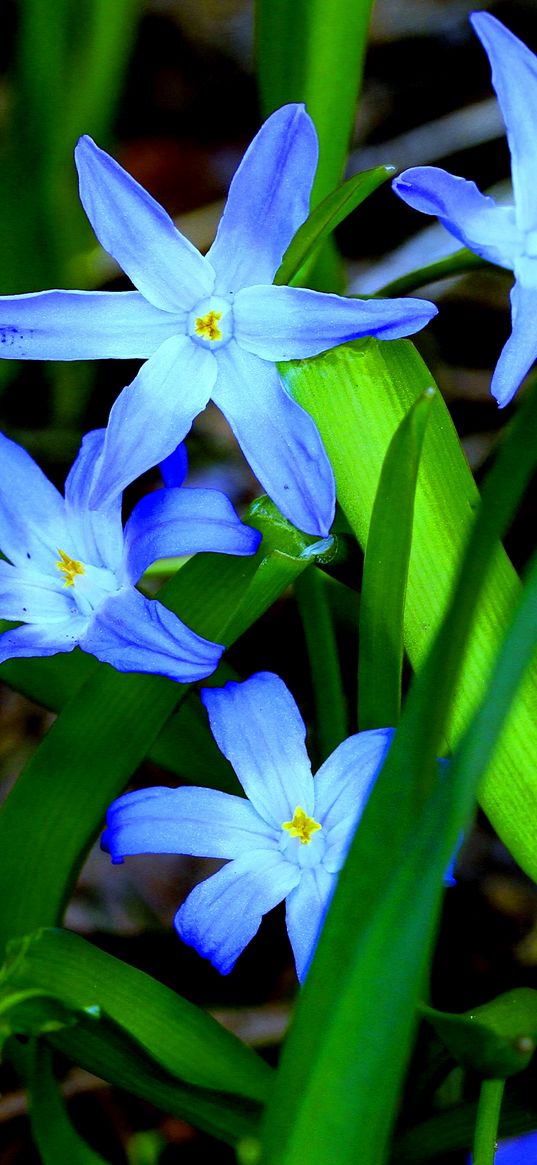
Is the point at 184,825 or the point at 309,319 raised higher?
the point at 309,319

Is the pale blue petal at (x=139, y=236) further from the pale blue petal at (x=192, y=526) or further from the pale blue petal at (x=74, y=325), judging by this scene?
the pale blue petal at (x=192, y=526)

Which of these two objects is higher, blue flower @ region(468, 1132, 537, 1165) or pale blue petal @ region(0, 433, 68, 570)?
pale blue petal @ region(0, 433, 68, 570)

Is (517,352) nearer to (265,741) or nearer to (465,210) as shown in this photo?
(465,210)

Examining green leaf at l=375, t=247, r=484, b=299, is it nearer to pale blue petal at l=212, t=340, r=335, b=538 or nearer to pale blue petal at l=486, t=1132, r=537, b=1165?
pale blue petal at l=212, t=340, r=335, b=538

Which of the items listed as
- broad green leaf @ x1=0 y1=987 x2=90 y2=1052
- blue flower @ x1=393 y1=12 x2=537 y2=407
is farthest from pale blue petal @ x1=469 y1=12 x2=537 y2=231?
broad green leaf @ x1=0 y1=987 x2=90 y2=1052

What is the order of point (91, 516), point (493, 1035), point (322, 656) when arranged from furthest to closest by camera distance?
point (322, 656)
point (91, 516)
point (493, 1035)

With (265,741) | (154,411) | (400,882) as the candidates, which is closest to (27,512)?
(154,411)
